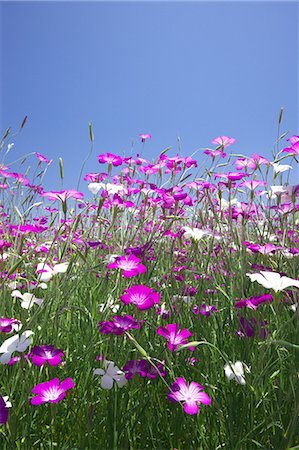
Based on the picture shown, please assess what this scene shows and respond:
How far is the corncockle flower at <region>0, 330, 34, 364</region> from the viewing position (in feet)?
4.07

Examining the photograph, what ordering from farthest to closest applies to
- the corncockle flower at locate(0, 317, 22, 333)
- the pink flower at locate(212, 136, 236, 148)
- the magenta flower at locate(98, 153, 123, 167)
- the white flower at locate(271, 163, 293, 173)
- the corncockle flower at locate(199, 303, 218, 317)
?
the pink flower at locate(212, 136, 236, 148) < the magenta flower at locate(98, 153, 123, 167) < the white flower at locate(271, 163, 293, 173) < the corncockle flower at locate(199, 303, 218, 317) < the corncockle flower at locate(0, 317, 22, 333)

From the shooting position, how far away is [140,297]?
1.27m

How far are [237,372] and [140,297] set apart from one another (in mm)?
363

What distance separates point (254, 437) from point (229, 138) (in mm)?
1417

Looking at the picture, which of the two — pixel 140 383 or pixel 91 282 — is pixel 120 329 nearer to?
pixel 140 383

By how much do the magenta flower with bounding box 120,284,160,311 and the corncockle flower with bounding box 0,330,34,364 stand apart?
299 millimetres

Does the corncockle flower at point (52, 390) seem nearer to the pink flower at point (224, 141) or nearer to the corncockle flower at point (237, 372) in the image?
the corncockle flower at point (237, 372)

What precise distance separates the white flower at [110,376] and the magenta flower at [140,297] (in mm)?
228

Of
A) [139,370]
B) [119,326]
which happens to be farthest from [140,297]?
[139,370]

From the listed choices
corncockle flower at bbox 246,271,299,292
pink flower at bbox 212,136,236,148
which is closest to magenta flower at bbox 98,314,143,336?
corncockle flower at bbox 246,271,299,292

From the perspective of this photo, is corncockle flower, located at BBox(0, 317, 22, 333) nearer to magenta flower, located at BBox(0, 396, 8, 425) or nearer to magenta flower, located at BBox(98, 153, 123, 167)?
magenta flower, located at BBox(0, 396, 8, 425)

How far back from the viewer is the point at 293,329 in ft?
4.98

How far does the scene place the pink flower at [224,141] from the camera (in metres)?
2.26

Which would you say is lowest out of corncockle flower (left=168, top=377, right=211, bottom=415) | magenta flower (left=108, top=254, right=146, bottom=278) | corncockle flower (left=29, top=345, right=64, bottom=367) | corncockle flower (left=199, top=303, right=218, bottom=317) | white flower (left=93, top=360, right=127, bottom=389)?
corncockle flower (left=168, top=377, right=211, bottom=415)
